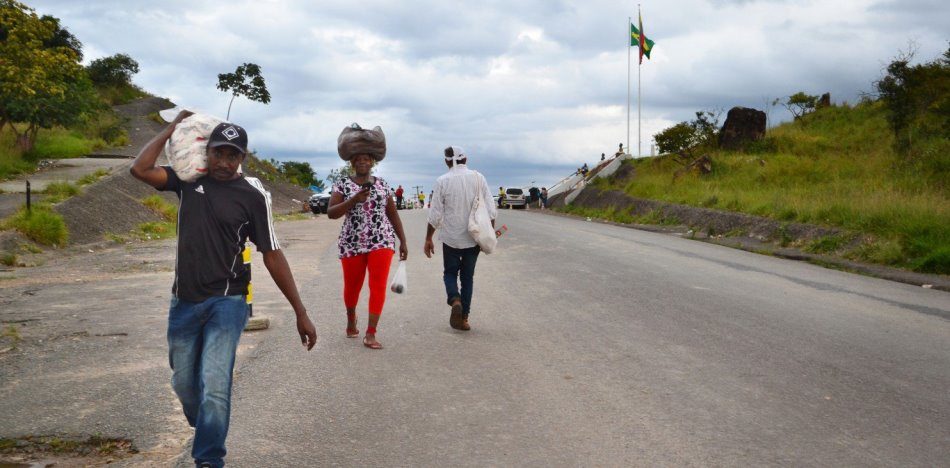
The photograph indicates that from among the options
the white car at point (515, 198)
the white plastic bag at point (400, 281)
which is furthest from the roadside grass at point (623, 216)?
the white plastic bag at point (400, 281)

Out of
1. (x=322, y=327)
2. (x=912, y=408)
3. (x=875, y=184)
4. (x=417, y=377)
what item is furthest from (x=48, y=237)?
(x=875, y=184)

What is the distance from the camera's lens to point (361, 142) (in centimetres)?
706

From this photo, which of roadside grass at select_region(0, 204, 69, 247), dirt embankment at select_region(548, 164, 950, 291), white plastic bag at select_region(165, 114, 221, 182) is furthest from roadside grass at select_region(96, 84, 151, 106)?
white plastic bag at select_region(165, 114, 221, 182)

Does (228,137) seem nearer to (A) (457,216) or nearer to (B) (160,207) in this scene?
(A) (457,216)

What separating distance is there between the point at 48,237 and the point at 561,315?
39.1 ft

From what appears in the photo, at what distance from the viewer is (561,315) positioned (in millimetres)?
8992

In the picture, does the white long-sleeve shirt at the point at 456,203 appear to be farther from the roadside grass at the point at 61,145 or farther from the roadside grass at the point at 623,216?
the roadside grass at the point at 61,145

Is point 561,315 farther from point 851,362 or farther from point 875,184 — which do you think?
point 875,184

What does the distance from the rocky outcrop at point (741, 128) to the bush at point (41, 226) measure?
31.1 m

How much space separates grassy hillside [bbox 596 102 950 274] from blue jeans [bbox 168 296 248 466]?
572 inches

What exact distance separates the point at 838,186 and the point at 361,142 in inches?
824

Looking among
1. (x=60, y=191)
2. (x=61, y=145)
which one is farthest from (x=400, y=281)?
(x=61, y=145)

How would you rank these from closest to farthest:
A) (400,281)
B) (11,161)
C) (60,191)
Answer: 1. (400,281)
2. (60,191)
3. (11,161)

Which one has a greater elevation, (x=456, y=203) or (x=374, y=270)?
(x=456, y=203)
